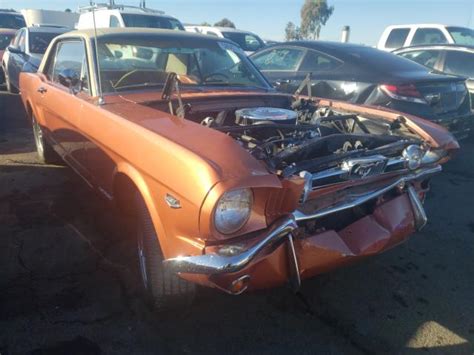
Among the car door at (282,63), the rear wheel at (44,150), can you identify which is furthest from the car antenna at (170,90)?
the car door at (282,63)

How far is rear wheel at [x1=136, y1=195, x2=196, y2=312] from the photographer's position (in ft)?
7.53

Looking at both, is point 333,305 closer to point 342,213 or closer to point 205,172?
point 342,213

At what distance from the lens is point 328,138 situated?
97.8 inches

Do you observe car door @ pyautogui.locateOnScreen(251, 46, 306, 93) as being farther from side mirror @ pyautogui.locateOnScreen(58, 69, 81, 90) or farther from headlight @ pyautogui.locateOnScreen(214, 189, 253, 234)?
headlight @ pyautogui.locateOnScreen(214, 189, 253, 234)

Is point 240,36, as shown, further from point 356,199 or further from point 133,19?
point 356,199

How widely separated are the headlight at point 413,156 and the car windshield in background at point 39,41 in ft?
25.6

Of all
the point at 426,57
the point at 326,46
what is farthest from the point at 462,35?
the point at 326,46

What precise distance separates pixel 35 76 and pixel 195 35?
187cm

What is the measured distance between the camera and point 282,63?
21.2 feet

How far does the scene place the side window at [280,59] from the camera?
6270 millimetres

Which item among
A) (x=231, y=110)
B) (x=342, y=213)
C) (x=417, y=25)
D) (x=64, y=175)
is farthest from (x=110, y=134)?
(x=417, y=25)

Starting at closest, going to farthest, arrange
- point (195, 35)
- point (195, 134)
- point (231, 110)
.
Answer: point (195, 134) → point (231, 110) → point (195, 35)

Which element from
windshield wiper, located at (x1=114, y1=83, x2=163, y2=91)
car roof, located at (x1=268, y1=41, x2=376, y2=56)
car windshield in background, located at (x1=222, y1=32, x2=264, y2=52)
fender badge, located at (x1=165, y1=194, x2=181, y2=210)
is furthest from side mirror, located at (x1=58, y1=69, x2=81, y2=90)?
car windshield in background, located at (x1=222, y1=32, x2=264, y2=52)

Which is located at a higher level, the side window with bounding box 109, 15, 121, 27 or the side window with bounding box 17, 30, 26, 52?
the side window with bounding box 109, 15, 121, 27
